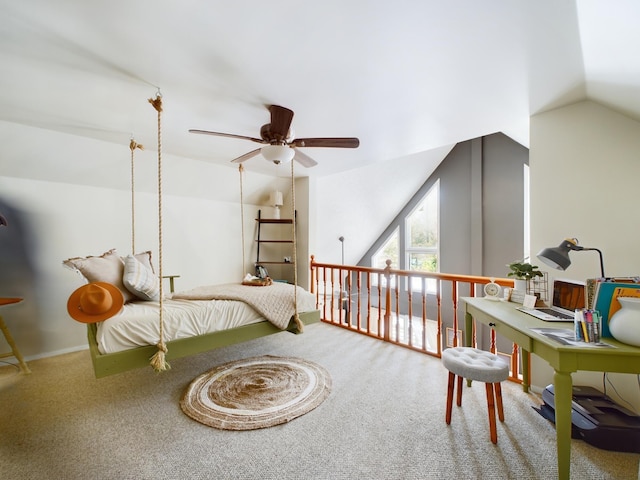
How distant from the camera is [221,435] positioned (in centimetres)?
163

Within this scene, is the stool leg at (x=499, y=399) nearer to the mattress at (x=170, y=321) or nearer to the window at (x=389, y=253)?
the mattress at (x=170, y=321)

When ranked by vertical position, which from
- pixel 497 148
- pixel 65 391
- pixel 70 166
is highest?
pixel 497 148

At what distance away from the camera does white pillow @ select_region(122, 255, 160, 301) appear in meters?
2.25

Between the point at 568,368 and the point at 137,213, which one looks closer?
the point at 568,368

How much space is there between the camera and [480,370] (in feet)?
4.86

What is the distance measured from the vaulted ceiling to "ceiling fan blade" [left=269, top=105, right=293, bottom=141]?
0.06 metres

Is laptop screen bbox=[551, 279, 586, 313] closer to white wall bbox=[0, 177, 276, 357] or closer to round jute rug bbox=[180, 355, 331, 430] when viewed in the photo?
round jute rug bbox=[180, 355, 331, 430]

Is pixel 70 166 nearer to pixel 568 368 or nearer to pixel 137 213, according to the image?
pixel 137 213

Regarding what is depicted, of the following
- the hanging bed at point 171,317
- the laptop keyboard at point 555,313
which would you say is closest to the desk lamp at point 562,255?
the laptop keyboard at point 555,313

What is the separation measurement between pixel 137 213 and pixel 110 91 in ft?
6.23

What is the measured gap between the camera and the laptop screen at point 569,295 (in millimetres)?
1649

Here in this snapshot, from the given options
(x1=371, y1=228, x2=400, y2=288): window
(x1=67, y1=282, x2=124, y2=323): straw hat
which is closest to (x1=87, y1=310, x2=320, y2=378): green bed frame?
(x1=67, y1=282, x2=124, y2=323): straw hat

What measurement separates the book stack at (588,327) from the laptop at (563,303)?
338 mm

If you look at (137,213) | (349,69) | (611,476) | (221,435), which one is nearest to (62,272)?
(137,213)
